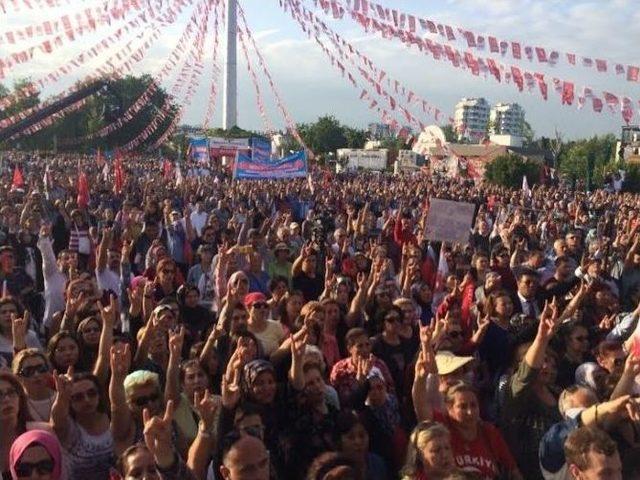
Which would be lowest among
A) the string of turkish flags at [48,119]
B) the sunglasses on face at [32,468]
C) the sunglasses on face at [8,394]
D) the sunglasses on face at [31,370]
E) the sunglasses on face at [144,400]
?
the sunglasses on face at [144,400]

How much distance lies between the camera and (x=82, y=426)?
3.46 m

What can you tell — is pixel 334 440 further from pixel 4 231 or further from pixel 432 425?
pixel 4 231

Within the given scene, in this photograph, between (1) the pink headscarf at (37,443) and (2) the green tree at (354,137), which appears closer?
(1) the pink headscarf at (37,443)

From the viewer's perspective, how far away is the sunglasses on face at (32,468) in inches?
111

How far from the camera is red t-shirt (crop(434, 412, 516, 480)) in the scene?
3.41 m

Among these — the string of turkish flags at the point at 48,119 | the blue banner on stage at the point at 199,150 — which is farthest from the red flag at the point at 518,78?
the blue banner on stage at the point at 199,150

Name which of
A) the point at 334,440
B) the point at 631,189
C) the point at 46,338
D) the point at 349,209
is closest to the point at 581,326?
the point at 334,440

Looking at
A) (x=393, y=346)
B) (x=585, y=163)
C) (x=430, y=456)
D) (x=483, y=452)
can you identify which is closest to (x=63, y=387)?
(x=430, y=456)

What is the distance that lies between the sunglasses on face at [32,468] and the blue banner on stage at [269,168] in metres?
14.5

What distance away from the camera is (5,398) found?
10.8 feet

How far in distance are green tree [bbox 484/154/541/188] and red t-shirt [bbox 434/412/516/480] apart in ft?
99.8

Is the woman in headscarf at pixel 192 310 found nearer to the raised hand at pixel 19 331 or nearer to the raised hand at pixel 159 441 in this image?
the raised hand at pixel 19 331

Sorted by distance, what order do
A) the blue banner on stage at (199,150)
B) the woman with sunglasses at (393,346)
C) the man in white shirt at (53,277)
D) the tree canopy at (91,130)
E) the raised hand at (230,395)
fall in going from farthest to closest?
the tree canopy at (91,130)
the blue banner on stage at (199,150)
the man in white shirt at (53,277)
the woman with sunglasses at (393,346)
the raised hand at (230,395)

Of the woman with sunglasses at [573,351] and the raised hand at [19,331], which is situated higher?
the raised hand at [19,331]
